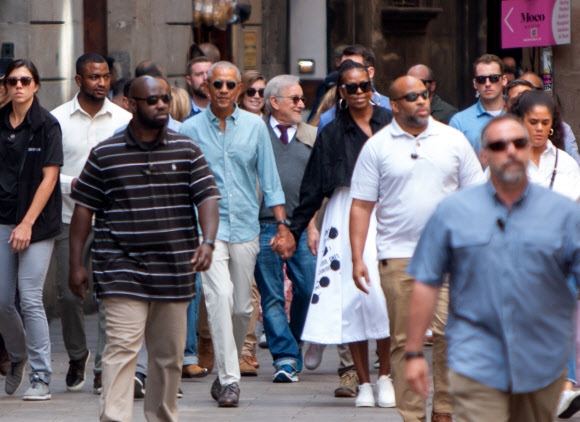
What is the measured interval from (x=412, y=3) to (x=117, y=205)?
1420 centimetres

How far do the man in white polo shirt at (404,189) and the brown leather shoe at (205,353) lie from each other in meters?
2.45

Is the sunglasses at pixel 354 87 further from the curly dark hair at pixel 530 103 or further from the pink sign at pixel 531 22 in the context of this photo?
the pink sign at pixel 531 22

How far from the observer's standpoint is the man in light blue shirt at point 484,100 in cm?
998

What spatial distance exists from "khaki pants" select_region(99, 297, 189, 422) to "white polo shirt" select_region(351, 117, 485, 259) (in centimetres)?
114

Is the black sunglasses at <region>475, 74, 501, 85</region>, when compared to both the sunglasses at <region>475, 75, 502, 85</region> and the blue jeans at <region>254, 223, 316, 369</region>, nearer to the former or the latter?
the sunglasses at <region>475, 75, 502, 85</region>

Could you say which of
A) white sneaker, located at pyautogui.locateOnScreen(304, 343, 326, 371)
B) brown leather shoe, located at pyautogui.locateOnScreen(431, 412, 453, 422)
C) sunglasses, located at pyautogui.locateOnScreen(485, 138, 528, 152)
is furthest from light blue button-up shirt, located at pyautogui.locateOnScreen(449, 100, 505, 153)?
sunglasses, located at pyautogui.locateOnScreen(485, 138, 528, 152)

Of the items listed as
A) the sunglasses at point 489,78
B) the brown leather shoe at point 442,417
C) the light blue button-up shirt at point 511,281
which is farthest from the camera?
the sunglasses at point 489,78

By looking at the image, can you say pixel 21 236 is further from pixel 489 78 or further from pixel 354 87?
pixel 489 78

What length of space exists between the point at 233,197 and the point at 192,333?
4.27 feet

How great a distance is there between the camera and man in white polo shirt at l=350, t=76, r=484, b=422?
286 inches

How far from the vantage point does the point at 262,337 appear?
11141mm

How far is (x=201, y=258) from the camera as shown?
6.89 m

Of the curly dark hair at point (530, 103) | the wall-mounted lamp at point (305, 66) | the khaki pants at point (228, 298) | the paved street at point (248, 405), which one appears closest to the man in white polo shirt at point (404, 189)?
the curly dark hair at point (530, 103)

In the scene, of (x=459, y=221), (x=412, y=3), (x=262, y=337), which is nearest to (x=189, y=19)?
(x=262, y=337)
